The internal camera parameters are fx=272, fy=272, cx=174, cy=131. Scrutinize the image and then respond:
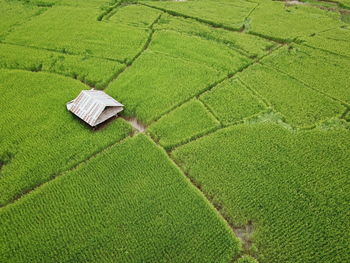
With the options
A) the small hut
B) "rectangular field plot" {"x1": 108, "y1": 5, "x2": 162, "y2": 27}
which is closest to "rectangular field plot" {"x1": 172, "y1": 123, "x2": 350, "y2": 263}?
the small hut

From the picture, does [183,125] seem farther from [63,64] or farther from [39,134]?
[63,64]

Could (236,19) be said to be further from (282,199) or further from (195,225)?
(195,225)

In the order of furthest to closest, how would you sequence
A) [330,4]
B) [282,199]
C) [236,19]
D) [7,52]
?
1. [330,4]
2. [236,19]
3. [7,52]
4. [282,199]

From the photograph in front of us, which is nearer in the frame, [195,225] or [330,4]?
[195,225]

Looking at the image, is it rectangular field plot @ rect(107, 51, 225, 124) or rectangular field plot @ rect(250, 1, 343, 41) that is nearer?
rectangular field plot @ rect(107, 51, 225, 124)

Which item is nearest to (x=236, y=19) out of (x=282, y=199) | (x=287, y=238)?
(x=282, y=199)

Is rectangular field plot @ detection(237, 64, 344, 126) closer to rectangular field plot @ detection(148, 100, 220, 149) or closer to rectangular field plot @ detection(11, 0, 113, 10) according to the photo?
rectangular field plot @ detection(148, 100, 220, 149)
